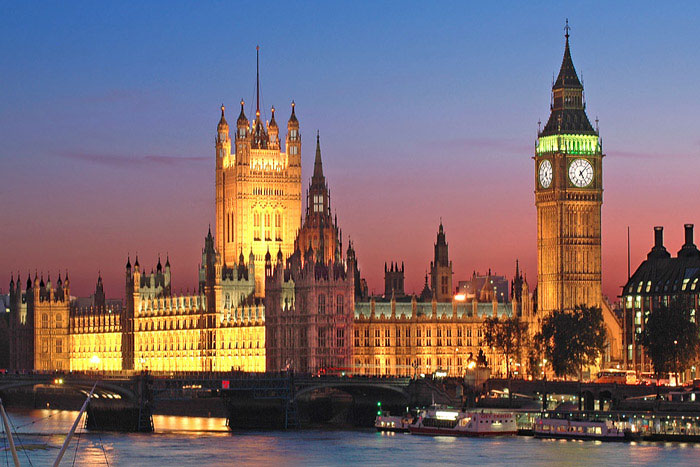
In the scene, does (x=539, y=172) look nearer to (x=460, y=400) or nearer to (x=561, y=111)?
(x=561, y=111)

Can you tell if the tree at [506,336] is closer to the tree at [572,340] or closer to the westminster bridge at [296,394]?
the tree at [572,340]

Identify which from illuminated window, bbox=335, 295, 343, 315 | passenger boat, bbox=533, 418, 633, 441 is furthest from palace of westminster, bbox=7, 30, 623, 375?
passenger boat, bbox=533, 418, 633, 441

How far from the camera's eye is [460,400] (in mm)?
145750

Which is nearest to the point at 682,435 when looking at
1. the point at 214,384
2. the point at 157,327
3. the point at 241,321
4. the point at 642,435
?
the point at 642,435

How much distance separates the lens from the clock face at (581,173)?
16588cm

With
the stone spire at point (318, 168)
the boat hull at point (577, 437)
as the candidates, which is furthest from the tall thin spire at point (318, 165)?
the boat hull at point (577, 437)

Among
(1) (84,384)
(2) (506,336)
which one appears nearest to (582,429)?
(2) (506,336)

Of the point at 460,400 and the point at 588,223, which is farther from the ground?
the point at 588,223

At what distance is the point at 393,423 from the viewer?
138 meters

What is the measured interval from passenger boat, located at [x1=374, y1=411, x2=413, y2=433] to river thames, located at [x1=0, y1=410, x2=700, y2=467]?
2355 millimetres

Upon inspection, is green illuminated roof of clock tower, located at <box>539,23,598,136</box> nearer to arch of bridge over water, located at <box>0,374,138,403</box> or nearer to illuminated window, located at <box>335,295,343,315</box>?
illuminated window, located at <box>335,295,343,315</box>

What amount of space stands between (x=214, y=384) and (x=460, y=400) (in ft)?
59.4

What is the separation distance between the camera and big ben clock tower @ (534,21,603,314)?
543 ft

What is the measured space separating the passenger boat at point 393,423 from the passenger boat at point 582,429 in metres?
10.3
